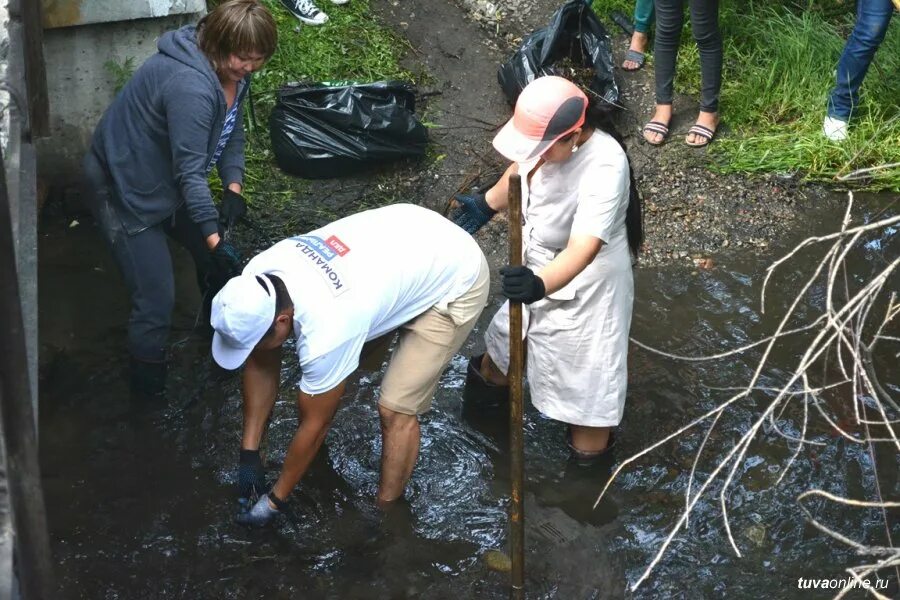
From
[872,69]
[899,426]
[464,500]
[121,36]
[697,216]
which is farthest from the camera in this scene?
[872,69]

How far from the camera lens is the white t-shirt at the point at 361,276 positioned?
3.08 meters

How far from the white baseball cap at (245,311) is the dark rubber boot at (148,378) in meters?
1.27

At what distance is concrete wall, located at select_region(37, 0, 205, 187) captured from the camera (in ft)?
16.6

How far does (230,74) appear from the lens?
3768 mm

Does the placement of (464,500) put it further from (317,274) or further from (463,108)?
(463,108)

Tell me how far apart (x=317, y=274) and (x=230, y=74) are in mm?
1084

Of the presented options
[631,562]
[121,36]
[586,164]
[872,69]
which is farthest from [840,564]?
[121,36]

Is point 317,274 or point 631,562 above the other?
point 317,274

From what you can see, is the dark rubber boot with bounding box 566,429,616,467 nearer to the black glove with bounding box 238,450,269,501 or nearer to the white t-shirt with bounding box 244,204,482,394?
the white t-shirt with bounding box 244,204,482,394

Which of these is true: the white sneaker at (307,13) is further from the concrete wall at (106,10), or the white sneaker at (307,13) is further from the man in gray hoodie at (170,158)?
the man in gray hoodie at (170,158)

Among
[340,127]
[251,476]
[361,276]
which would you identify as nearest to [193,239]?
[251,476]

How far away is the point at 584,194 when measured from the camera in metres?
3.36

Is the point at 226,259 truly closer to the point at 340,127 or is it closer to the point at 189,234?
the point at 189,234

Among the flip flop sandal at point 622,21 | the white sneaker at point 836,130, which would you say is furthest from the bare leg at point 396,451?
the flip flop sandal at point 622,21
